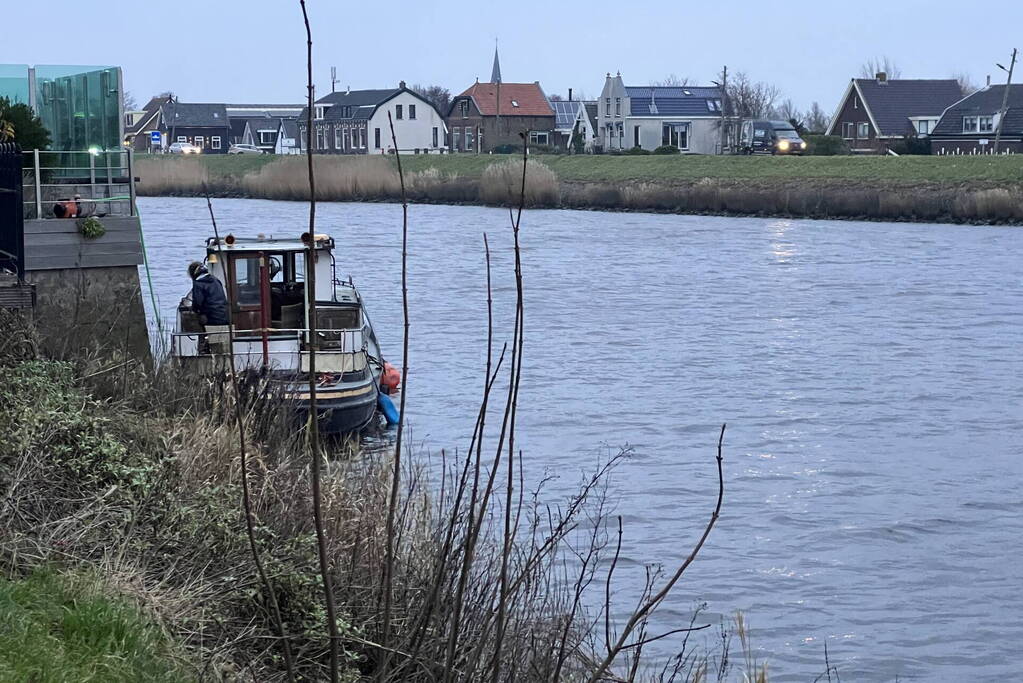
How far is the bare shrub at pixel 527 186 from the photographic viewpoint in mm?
62838

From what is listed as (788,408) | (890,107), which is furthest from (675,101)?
(788,408)

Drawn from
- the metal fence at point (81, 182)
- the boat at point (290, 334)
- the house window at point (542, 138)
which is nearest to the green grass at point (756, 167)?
the house window at point (542, 138)

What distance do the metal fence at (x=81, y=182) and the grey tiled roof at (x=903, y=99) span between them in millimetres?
78846

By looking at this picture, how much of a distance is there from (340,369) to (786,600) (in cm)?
666

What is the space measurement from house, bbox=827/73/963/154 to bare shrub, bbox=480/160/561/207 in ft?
104

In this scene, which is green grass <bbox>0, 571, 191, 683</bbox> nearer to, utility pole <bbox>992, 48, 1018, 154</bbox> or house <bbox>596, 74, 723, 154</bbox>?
utility pole <bbox>992, 48, 1018, 154</bbox>

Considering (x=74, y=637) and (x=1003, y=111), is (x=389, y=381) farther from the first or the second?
(x=1003, y=111)

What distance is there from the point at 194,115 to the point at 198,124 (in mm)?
1182

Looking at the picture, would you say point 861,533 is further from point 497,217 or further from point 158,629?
point 497,217

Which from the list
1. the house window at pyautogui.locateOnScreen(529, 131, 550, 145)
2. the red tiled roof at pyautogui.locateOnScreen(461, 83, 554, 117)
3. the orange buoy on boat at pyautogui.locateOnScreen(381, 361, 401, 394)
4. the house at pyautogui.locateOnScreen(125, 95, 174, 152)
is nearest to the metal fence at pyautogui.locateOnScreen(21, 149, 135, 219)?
the orange buoy on boat at pyautogui.locateOnScreen(381, 361, 401, 394)

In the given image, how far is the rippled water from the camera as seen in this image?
12.7 meters

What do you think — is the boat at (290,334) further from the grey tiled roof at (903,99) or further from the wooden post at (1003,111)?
the grey tiled roof at (903,99)

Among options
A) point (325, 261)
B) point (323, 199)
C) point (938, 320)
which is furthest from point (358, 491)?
point (323, 199)

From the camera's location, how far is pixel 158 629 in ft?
24.4
